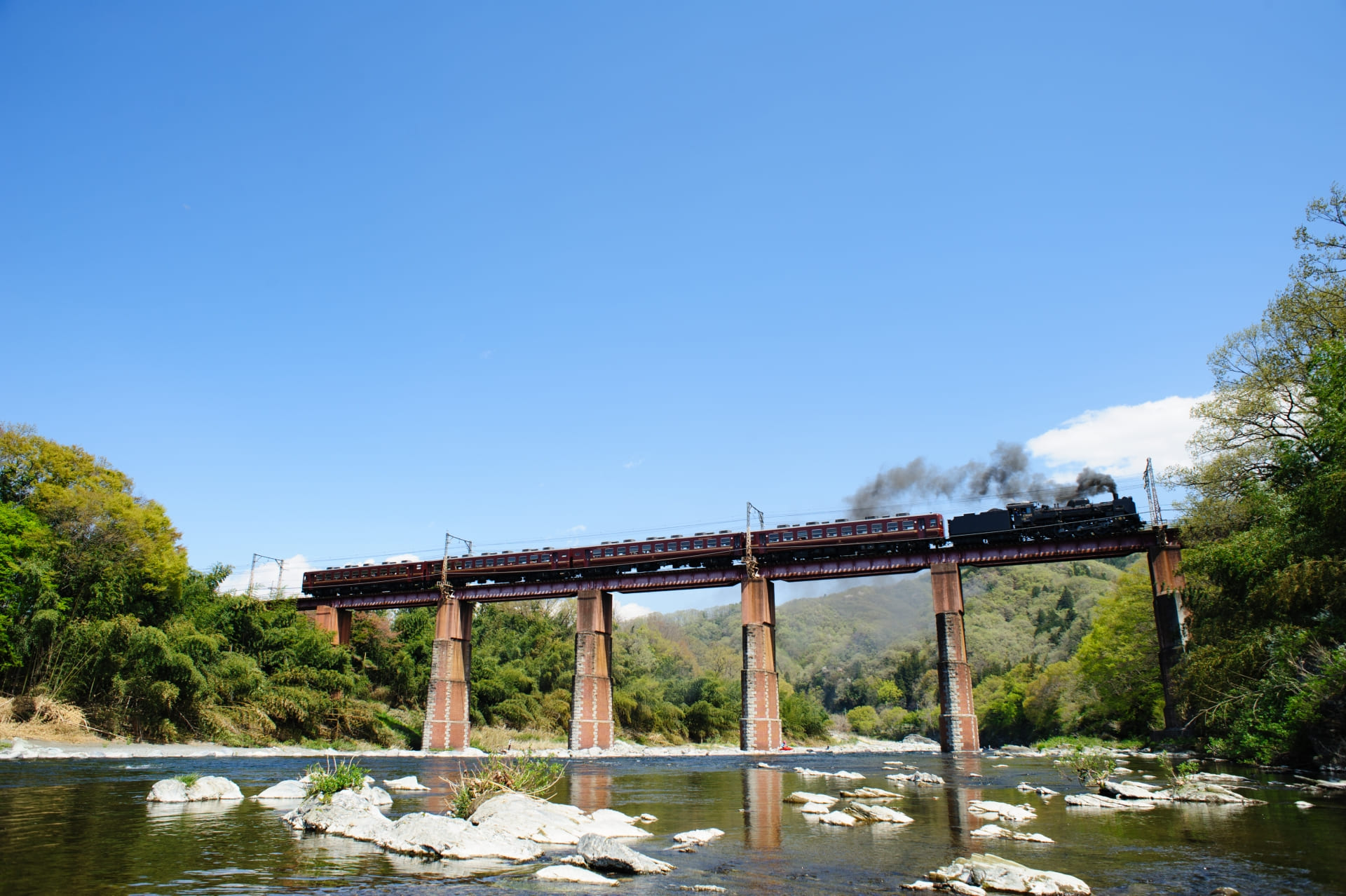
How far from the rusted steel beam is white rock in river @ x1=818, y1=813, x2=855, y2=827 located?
29.8 m

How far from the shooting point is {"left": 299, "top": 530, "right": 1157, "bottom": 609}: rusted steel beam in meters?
41.2

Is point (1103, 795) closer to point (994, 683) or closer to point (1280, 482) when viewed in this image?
point (1280, 482)

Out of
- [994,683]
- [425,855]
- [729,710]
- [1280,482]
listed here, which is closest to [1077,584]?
[994,683]

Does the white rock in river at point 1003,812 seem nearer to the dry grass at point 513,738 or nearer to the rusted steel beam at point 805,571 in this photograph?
the rusted steel beam at point 805,571

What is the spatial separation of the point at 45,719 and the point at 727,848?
3522 cm

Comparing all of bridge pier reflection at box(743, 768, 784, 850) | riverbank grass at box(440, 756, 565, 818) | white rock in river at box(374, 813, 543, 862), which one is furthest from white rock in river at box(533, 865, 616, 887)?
riverbank grass at box(440, 756, 565, 818)

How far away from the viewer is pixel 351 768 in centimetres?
1570

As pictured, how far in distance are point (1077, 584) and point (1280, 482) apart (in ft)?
336

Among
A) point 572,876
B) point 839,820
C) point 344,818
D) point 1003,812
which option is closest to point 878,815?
point 839,820

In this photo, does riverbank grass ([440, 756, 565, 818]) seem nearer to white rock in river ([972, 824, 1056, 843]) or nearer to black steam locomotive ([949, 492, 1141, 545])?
white rock in river ([972, 824, 1056, 843])

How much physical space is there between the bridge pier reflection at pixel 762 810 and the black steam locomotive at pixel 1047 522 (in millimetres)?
20647

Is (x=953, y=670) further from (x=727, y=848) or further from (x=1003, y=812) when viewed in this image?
(x=727, y=848)

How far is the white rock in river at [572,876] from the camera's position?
9.30m

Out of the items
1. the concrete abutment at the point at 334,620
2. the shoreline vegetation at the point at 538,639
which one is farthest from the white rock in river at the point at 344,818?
the concrete abutment at the point at 334,620
